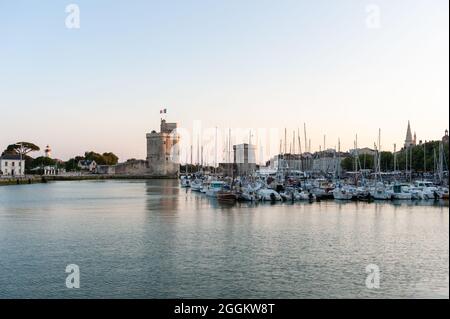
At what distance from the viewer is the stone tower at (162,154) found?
4806 inches

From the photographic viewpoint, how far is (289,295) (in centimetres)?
1141

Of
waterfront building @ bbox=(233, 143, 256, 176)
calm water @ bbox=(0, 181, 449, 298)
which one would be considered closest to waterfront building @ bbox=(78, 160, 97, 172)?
waterfront building @ bbox=(233, 143, 256, 176)

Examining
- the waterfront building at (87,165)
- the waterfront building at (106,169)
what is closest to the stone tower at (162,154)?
the waterfront building at (106,169)

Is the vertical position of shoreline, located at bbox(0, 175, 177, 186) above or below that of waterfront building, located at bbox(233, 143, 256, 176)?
below

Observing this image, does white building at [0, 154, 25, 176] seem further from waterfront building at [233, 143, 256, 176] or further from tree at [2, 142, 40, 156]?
waterfront building at [233, 143, 256, 176]

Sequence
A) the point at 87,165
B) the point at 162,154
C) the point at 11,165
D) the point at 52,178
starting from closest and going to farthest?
the point at 52,178, the point at 11,165, the point at 162,154, the point at 87,165

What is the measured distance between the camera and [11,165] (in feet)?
303

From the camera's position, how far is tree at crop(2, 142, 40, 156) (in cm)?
9599

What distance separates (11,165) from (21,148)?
4977mm

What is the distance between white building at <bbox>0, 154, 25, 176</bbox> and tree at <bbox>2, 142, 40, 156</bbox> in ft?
5.09

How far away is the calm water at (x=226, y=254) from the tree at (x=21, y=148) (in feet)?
238
